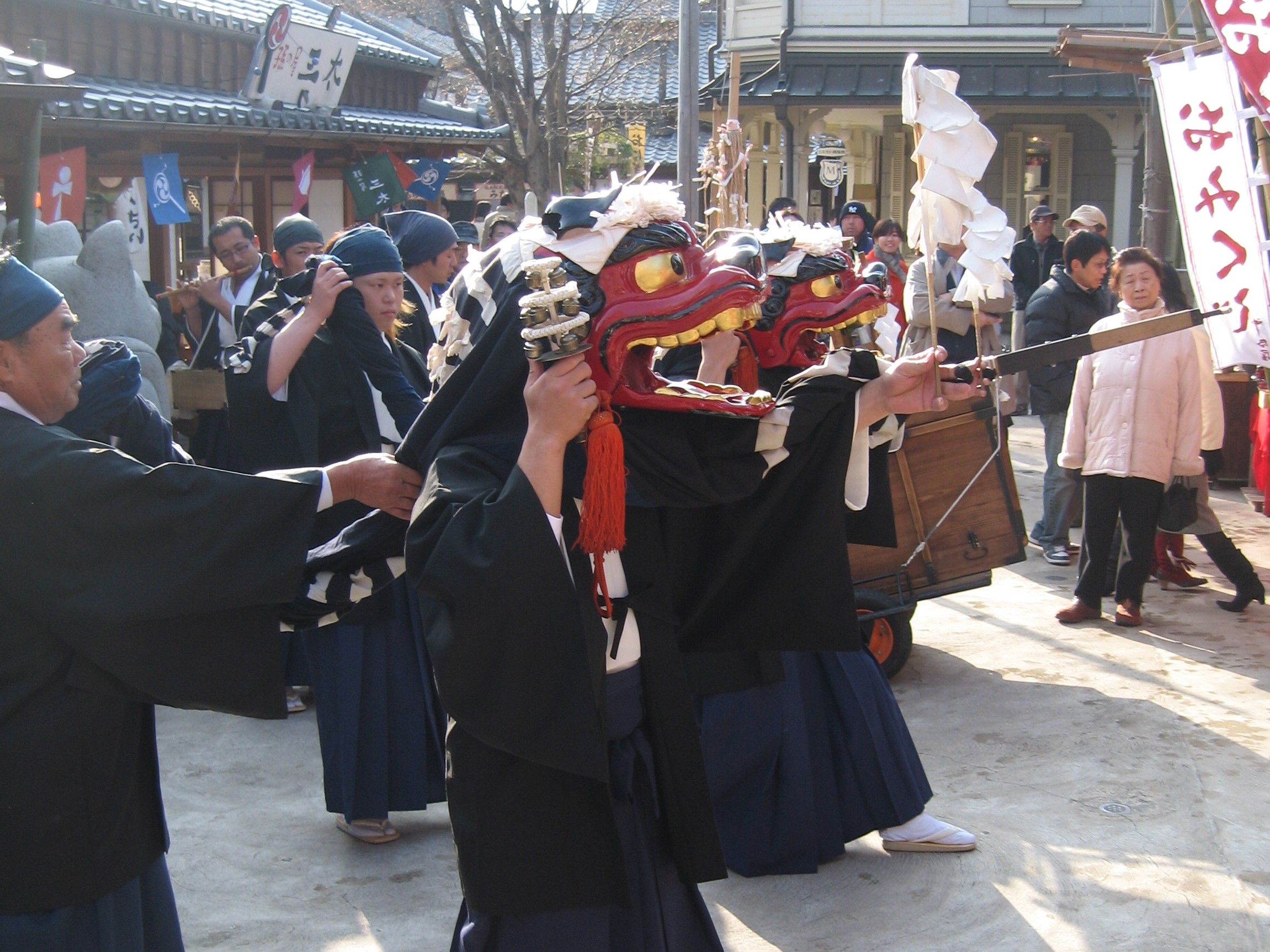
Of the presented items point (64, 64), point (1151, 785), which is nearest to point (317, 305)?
point (1151, 785)

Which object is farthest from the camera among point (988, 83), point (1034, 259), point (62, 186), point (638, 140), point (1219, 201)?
point (988, 83)

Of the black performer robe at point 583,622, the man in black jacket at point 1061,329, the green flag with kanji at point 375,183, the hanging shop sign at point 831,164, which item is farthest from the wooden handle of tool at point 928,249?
the hanging shop sign at point 831,164

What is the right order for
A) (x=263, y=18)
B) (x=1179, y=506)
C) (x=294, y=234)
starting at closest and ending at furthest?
1. (x=294, y=234)
2. (x=1179, y=506)
3. (x=263, y=18)

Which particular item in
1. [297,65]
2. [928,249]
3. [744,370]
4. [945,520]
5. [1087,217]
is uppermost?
[297,65]

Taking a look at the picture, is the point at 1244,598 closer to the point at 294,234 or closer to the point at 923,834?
the point at 923,834

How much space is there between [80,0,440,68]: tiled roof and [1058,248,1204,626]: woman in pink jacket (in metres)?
Answer: 7.35

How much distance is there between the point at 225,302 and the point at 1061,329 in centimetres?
455

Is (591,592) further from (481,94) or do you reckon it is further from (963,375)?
(481,94)

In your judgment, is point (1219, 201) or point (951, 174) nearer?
point (951, 174)

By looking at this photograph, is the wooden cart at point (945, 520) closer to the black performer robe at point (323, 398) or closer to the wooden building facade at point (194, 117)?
the black performer robe at point (323, 398)

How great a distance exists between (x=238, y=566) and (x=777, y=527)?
Result: 1.16 m

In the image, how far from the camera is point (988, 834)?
13.6 ft

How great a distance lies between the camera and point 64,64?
8.97 metres

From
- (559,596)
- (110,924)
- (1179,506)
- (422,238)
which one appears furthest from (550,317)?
(1179,506)
